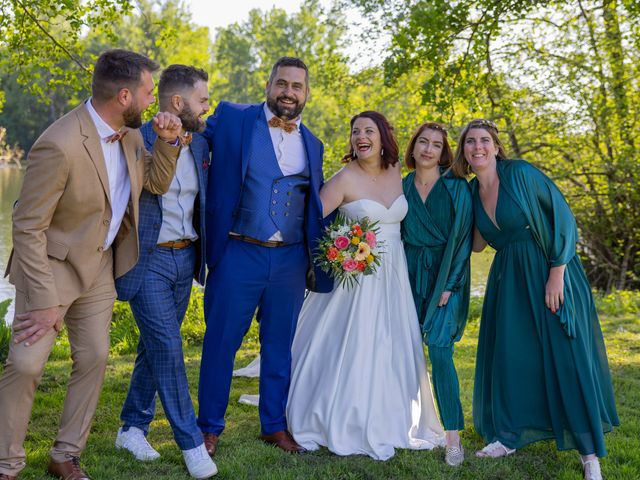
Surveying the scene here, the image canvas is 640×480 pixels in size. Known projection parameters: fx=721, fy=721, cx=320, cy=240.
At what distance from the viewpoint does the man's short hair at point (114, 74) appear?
3.29m

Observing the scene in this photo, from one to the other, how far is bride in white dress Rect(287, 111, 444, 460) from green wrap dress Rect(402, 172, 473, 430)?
91 millimetres

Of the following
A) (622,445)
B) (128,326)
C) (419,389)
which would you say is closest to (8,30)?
(128,326)

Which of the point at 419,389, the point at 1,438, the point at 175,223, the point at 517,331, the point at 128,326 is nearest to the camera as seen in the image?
the point at 1,438

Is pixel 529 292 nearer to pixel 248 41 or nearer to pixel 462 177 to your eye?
pixel 462 177

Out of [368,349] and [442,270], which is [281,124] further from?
[368,349]

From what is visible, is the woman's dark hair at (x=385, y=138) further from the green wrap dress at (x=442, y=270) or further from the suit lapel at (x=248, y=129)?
the suit lapel at (x=248, y=129)

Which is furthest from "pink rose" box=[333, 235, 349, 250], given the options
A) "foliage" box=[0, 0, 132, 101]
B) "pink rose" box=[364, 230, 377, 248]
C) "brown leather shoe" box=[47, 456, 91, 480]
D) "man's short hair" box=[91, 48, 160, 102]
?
"foliage" box=[0, 0, 132, 101]

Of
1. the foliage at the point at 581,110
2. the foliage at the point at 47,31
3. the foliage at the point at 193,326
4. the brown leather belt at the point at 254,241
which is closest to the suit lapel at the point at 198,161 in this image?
the brown leather belt at the point at 254,241

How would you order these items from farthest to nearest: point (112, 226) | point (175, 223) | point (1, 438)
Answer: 1. point (175, 223)
2. point (112, 226)
3. point (1, 438)

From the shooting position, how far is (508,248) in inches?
164

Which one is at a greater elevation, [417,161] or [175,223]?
[417,161]

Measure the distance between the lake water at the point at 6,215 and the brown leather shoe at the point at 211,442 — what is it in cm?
151

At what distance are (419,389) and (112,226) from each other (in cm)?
210

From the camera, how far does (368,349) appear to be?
4363mm
